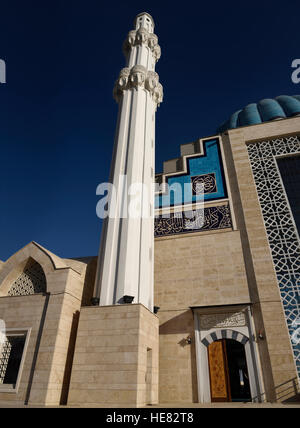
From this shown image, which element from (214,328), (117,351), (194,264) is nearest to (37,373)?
(117,351)

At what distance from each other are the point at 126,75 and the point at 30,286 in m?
7.57

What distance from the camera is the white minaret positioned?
263 inches

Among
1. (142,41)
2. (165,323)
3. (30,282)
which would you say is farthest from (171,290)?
(142,41)

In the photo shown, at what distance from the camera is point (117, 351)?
216 inches

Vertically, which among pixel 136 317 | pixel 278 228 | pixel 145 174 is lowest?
pixel 136 317

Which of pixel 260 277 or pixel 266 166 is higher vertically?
pixel 266 166

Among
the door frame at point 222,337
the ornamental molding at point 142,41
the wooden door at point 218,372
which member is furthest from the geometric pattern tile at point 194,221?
the ornamental molding at point 142,41

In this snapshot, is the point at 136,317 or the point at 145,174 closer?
the point at 136,317

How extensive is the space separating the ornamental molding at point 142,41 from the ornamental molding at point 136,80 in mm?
2332

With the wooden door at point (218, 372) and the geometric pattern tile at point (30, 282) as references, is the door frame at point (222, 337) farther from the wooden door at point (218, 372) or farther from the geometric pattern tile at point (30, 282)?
the geometric pattern tile at point (30, 282)

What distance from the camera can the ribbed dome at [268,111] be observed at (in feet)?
46.4

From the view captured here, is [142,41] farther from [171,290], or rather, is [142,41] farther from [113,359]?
[113,359]

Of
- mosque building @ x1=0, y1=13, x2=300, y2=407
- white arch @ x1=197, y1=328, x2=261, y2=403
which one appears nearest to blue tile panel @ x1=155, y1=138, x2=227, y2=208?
mosque building @ x1=0, y1=13, x2=300, y2=407

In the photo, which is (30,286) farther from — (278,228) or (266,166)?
(266,166)
